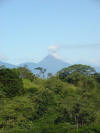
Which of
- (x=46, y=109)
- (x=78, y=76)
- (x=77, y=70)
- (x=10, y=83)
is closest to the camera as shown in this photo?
(x=46, y=109)

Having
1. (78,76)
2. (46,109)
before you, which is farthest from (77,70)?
(46,109)

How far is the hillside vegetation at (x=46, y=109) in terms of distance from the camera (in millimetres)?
12582

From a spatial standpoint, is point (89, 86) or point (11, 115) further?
point (89, 86)

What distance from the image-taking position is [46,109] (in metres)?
16.8

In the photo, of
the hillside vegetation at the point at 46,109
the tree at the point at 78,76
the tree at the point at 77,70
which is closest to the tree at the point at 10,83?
the hillside vegetation at the point at 46,109

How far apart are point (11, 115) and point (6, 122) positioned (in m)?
0.66

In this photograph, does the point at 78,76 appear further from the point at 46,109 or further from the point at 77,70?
the point at 46,109

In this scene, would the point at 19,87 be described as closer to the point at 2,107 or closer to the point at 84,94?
the point at 2,107

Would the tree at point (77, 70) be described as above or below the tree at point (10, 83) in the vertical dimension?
above

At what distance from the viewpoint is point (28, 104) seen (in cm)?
1608

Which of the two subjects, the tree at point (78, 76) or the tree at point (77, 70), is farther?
the tree at point (77, 70)

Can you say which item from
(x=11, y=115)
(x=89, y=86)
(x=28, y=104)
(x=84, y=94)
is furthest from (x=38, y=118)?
(x=89, y=86)

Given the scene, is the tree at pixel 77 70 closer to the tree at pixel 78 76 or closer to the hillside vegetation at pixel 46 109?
the tree at pixel 78 76

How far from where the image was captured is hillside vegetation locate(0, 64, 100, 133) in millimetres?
12582
